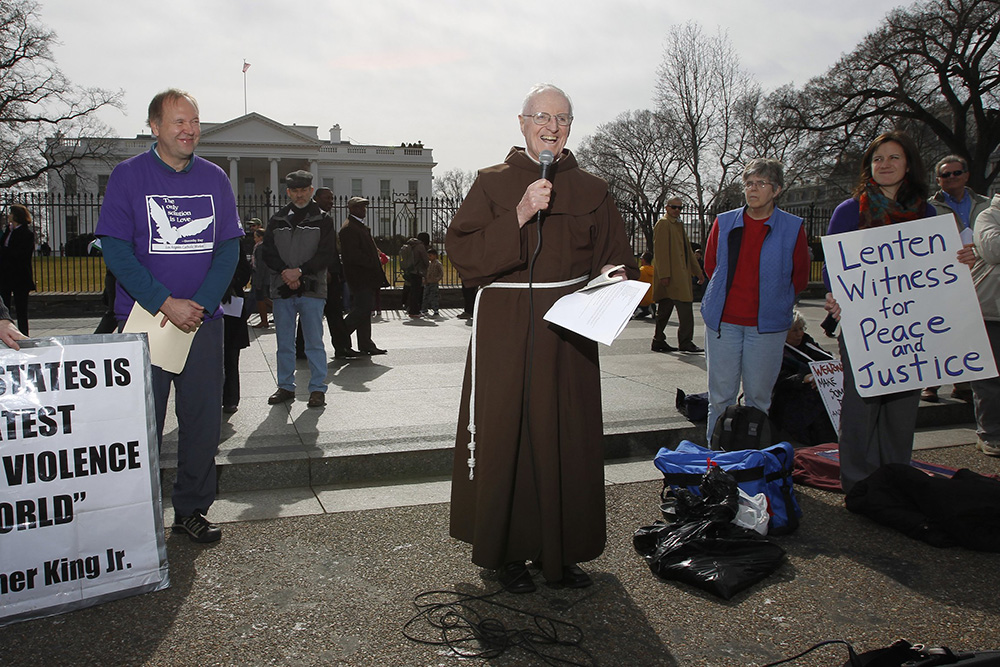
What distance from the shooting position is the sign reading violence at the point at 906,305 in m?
4.44

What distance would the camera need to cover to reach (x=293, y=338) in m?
6.96

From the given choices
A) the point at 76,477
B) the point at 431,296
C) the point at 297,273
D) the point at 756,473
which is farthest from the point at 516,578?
the point at 431,296

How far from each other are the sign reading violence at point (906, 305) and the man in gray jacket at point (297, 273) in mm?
4266

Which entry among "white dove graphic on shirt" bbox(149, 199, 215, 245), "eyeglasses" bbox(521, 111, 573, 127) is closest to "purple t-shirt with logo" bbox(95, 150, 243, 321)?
"white dove graphic on shirt" bbox(149, 199, 215, 245)

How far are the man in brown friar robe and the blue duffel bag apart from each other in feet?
2.97

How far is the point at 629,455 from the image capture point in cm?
571

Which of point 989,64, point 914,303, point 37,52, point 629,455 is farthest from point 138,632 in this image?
point 37,52

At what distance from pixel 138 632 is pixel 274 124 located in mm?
74660

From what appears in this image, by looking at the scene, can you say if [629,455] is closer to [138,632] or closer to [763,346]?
[763,346]

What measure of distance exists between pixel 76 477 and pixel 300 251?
395 cm

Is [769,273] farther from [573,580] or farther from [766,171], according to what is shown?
[573,580]

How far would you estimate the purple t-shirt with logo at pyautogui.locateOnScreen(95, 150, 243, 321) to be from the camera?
3.66m

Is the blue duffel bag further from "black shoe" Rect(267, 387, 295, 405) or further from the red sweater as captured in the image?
"black shoe" Rect(267, 387, 295, 405)

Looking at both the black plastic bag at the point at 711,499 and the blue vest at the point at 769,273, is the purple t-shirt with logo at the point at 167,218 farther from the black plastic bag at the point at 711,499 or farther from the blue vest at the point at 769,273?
the blue vest at the point at 769,273
